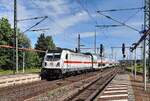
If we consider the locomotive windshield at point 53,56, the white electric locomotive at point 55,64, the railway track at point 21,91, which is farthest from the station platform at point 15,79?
the locomotive windshield at point 53,56

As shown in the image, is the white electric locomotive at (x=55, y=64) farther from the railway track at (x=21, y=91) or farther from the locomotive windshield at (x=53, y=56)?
the railway track at (x=21, y=91)

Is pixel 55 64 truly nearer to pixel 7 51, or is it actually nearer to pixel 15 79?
pixel 15 79

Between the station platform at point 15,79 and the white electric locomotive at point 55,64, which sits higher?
the white electric locomotive at point 55,64

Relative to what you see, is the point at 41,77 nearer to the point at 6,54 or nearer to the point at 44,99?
the point at 44,99

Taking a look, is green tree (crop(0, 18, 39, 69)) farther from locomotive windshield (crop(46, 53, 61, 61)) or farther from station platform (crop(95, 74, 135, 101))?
station platform (crop(95, 74, 135, 101))

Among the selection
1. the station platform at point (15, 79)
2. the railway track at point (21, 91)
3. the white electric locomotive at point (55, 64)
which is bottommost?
the railway track at point (21, 91)

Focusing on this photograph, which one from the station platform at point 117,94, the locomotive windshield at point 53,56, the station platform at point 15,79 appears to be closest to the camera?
the station platform at point 117,94

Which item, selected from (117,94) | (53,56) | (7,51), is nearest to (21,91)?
(117,94)

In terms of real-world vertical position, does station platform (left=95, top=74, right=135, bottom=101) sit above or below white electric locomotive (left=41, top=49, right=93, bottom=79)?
below

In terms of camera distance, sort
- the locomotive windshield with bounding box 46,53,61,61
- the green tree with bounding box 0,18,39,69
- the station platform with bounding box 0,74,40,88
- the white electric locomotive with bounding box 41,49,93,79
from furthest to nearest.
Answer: the green tree with bounding box 0,18,39,69 → the locomotive windshield with bounding box 46,53,61,61 → the white electric locomotive with bounding box 41,49,93,79 → the station platform with bounding box 0,74,40,88

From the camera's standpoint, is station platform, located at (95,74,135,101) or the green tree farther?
the green tree

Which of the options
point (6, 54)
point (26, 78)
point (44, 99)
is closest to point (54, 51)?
point (26, 78)

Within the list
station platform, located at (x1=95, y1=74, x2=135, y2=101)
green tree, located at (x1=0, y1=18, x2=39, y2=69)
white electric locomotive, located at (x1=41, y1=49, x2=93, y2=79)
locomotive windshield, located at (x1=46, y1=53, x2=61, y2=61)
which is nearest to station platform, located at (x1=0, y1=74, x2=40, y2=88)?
white electric locomotive, located at (x1=41, y1=49, x2=93, y2=79)

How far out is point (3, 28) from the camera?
90562mm
